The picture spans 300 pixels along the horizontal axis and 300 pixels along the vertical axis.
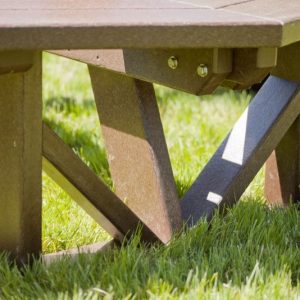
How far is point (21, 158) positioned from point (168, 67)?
0.43 m

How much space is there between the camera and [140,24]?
1722 mm

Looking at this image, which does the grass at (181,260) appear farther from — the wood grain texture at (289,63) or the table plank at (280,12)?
the table plank at (280,12)

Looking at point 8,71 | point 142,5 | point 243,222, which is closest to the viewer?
point 8,71

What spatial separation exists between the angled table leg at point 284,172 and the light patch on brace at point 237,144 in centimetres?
23

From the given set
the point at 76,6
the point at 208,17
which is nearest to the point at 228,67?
the point at 208,17

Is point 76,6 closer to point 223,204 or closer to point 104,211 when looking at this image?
point 104,211

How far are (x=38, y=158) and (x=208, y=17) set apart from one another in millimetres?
485

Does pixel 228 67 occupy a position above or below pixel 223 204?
above

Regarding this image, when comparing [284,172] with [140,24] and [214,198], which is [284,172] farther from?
[140,24]

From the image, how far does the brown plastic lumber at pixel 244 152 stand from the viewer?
248cm

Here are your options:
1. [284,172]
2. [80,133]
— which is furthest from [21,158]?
[80,133]

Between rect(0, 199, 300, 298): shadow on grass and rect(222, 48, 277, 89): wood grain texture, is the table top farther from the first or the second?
rect(0, 199, 300, 298): shadow on grass

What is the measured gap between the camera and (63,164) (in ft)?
7.04

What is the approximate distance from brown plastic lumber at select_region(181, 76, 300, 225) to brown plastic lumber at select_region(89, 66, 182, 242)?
108mm
